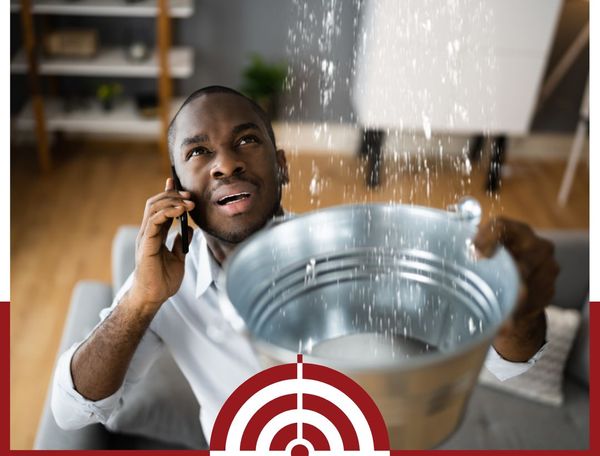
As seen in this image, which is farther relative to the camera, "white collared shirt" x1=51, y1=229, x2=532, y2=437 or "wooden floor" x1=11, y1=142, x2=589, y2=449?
"wooden floor" x1=11, y1=142, x2=589, y2=449

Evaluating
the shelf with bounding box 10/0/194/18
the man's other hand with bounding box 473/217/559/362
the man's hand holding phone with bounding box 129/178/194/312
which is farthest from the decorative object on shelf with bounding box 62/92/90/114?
the man's other hand with bounding box 473/217/559/362

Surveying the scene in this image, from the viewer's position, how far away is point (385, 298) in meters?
0.36

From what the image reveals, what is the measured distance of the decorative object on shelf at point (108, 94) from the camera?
69.2 inches

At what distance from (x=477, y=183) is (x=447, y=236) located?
0.14 metres

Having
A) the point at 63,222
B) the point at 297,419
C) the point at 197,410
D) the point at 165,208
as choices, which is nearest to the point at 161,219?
the point at 165,208

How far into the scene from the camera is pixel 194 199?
0.31m

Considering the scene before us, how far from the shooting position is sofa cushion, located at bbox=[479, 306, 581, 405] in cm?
102

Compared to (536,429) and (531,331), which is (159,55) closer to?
(536,429)

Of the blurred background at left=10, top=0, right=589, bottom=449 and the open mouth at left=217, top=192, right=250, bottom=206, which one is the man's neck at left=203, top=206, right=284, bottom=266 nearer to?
the open mouth at left=217, top=192, right=250, bottom=206

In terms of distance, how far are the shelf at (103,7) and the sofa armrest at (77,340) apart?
2.71 ft

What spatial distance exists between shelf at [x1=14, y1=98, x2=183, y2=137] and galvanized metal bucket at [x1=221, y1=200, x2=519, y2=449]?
138 cm

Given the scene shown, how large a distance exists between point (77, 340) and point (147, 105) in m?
1.02

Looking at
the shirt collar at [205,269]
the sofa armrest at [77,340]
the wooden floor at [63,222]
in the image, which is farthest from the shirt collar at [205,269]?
the wooden floor at [63,222]

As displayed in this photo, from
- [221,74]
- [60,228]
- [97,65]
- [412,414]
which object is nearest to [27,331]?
[60,228]
